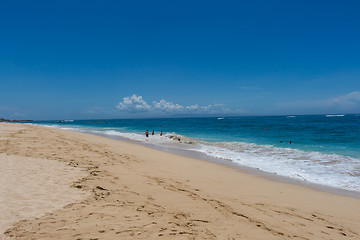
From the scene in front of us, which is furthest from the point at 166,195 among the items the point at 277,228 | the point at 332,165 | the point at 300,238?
the point at 332,165

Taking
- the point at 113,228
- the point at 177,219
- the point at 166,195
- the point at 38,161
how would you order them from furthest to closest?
the point at 38,161 < the point at 166,195 < the point at 177,219 < the point at 113,228

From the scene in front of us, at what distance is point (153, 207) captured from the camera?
5.14 m

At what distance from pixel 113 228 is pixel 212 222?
2063 mm

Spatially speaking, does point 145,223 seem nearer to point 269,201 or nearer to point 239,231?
point 239,231

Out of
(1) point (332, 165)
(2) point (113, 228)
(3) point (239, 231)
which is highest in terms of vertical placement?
(2) point (113, 228)

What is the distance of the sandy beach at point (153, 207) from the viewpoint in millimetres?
3977

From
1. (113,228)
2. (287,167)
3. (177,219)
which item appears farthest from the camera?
(287,167)

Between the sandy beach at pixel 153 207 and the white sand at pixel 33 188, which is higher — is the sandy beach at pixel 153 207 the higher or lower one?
the lower one

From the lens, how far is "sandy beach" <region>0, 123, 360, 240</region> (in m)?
3.98

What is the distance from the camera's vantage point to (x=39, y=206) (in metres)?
4.73

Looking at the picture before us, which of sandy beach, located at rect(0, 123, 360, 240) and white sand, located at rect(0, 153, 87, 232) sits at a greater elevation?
white sand, located at rect(0, 153, 87, 232)

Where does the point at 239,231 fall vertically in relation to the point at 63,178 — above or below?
below

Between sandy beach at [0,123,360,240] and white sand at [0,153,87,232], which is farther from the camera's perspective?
white sand at [0,153,87,232]

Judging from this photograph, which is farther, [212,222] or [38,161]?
[38,161]
